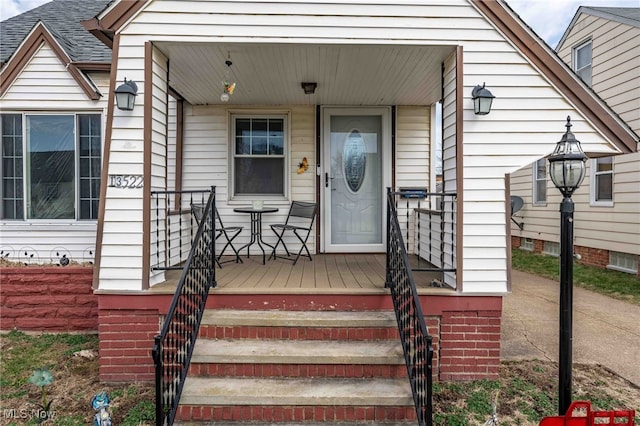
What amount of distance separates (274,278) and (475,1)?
10.5 ft

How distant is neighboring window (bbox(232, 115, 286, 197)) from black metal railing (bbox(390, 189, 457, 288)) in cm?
189

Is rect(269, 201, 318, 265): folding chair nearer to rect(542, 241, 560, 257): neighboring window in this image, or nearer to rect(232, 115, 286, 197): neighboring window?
rect(232, 115, 286, 197): neighboring window

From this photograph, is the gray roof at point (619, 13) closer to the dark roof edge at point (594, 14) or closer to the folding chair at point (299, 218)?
the dark roof edge at point (594, 14)

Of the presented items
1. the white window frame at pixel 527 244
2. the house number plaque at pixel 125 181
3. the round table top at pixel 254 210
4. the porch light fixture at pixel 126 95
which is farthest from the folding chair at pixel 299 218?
the white window frame at pixel 527 244

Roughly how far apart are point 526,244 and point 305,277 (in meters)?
8.70

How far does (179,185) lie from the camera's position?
17.7 feet

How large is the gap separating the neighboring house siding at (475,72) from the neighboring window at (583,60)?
606 cm

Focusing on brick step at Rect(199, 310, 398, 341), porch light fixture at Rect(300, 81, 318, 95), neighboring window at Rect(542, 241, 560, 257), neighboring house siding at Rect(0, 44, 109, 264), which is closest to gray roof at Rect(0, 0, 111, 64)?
neighboring house siding at Rect(0, 44, 109, 264)

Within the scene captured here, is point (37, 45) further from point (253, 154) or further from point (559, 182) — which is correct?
point (559, 182)

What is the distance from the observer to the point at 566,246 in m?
2.71

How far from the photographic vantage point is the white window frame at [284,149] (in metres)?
5.46

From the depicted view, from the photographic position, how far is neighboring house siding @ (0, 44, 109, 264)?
15.6ft

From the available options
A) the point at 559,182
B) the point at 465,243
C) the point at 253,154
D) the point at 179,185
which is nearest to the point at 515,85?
the point at 559,182

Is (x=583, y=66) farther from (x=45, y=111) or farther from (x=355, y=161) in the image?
(x=45, y=111)
